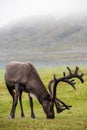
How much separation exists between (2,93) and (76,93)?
808cm

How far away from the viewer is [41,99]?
2611cm

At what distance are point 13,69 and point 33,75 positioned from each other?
1.66 m

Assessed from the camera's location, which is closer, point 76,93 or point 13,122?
point 13,122

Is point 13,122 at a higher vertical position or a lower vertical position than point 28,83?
lower

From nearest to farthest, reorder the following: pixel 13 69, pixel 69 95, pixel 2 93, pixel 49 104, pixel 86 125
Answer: pixel 86 125 < pixel 49 104 < pixel 13 69 < pixel 69 95 < pixel 2 93

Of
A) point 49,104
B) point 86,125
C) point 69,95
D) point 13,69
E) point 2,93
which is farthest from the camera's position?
point 2,93

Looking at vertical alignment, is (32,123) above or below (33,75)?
below

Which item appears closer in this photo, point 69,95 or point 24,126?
point 24,126

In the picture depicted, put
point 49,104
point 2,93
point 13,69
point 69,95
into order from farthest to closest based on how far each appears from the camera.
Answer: point 2,93 < point 69,95 < point 13,69 < point 49,104

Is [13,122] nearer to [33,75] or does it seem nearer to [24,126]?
[24,126]

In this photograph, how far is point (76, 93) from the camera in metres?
43.1

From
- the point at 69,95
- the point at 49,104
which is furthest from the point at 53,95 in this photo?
the point at 69,95

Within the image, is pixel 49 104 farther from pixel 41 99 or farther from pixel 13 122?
pixel 13 122

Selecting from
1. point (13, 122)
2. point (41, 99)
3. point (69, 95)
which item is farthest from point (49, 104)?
point (69, 95)
